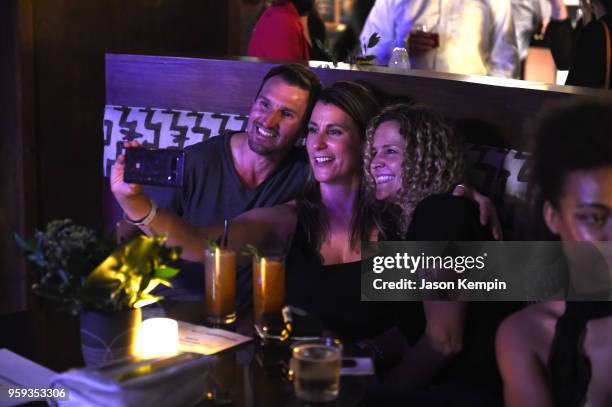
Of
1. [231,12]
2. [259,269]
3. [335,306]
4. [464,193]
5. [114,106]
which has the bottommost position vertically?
[335,306]

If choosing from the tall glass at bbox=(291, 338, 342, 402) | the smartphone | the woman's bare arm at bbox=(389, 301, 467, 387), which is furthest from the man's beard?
the tall glass at bbox=(291, 338, 342, 402)

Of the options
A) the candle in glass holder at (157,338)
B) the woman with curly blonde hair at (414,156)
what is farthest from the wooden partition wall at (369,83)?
the candle in glass holder at (157,338)

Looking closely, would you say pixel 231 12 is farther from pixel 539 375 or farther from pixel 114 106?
pixel 539 375

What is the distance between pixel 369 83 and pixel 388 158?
0.52 m

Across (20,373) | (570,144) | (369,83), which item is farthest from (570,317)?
Answer: (369,83)

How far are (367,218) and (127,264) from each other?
34.8 inches

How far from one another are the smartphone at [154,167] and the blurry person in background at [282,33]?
5.35 ft

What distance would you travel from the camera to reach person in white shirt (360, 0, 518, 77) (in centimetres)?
362

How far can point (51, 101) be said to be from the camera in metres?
3.21

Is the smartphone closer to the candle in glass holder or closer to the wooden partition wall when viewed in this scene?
the candle in glass holder

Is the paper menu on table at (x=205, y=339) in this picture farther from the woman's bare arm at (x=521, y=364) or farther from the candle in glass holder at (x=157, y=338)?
the woman's bare arm at (x=521, y=364)

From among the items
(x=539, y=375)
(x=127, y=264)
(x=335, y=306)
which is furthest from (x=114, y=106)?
(x=539, y=375)

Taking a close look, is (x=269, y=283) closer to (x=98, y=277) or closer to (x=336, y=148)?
(x=98, y=277)
